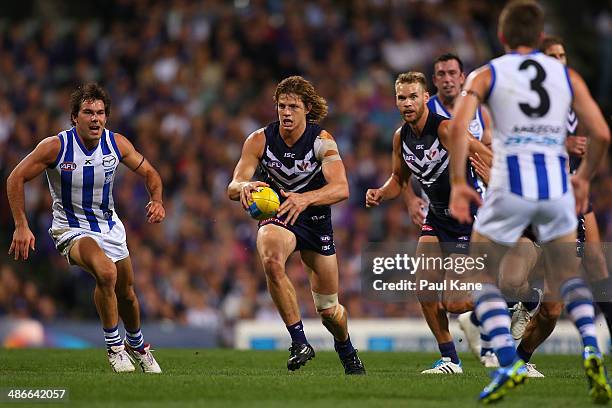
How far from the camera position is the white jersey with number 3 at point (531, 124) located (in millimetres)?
7098

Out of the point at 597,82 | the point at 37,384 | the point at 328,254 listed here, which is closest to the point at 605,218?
the point at 597,82

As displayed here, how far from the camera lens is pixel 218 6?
21.6 metres

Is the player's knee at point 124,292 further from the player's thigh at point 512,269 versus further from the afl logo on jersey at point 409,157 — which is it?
the player's thigh at point 512,269

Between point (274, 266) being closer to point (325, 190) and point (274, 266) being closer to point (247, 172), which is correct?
point (325, 190)

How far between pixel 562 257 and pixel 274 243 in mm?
2635

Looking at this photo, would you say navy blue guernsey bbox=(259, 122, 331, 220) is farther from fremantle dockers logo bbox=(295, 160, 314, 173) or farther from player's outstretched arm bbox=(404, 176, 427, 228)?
player's outstretched arm bbox=(404, 176, 427, 228)

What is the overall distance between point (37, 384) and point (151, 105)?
12078 millimetres

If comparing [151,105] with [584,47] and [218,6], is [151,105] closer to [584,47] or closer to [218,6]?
[218,6]

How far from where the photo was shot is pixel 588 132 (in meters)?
7.27

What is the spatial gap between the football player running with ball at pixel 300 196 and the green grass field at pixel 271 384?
1.59ft

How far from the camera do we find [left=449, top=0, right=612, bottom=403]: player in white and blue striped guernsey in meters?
7.08

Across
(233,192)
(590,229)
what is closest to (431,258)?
(590,229)

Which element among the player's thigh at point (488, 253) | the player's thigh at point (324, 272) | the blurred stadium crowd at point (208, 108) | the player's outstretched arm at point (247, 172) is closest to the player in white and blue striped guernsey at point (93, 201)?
the player's outstretched arm at point (247, 172)

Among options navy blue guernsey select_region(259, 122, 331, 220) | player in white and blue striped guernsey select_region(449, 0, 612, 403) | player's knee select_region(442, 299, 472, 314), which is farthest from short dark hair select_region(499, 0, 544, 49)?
player's knee select_region(442, 299, 472, 314)
